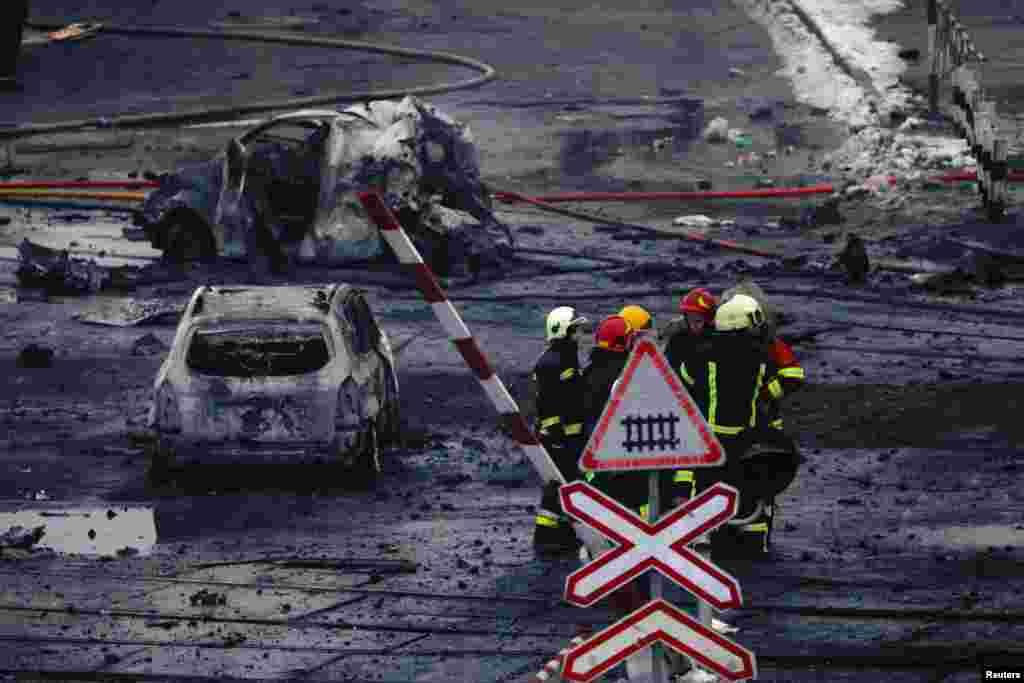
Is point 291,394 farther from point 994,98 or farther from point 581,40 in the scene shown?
point 581,40

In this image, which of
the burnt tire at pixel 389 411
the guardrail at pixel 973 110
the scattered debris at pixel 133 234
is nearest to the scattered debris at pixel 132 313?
the scattered debris at pixel 133 234

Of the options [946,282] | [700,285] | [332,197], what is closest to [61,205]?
[332,197]

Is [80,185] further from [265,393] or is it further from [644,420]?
[644,420]

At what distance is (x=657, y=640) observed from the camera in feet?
37.5

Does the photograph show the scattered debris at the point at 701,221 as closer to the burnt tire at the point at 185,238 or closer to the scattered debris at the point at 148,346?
the burnt tire at the point at 185,238

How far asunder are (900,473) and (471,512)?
10.3 feet

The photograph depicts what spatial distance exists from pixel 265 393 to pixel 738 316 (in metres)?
4.03

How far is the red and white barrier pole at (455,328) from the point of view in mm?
11938

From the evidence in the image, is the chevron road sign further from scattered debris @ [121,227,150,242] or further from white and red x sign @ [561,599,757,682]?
scattered debris @ [121,227,150,242]

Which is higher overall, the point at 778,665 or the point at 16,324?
the point at 778,665

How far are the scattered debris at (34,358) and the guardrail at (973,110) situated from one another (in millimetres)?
10731

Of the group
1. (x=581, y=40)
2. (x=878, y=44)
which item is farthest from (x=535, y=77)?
(x=878, y=44)

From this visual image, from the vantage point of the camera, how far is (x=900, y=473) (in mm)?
18094

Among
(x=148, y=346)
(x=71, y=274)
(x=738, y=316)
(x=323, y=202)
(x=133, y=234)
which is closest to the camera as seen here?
(x=738, y=316)
